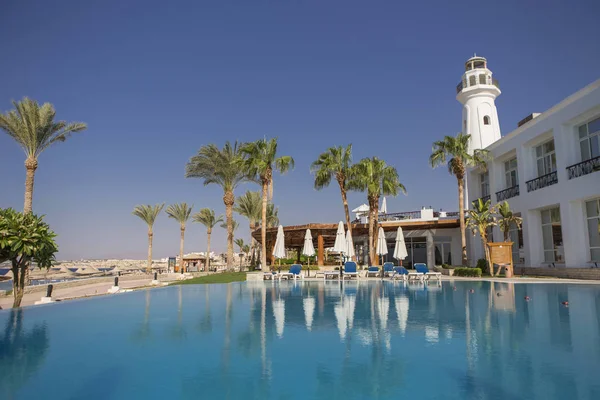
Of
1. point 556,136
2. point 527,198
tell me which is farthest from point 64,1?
point 527,198

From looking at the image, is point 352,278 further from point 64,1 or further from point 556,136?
point 64,1

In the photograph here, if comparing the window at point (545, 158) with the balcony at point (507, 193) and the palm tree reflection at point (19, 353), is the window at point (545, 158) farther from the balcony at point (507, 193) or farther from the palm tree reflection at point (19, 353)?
the palm tree reflection at point (19, 353)

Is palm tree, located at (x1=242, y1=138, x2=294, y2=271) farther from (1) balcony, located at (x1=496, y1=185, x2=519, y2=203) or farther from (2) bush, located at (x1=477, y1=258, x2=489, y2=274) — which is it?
(1) balcony, located at (x1=496, y1=185, x2=519, y2=203)

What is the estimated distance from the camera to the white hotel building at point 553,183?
19.4m

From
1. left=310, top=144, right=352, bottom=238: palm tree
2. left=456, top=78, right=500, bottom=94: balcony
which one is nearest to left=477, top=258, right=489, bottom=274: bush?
left=310, top=144, right=352, bottom=238: palm tree

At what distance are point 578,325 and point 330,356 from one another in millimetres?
5918

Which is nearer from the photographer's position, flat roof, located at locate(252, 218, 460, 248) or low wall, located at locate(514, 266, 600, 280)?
low wall, located at locate(514, 266, 600, 280)

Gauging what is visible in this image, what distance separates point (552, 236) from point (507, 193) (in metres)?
4.56

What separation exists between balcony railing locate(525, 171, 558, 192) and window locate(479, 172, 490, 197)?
6.28 metres

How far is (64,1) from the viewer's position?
1889 centimetres

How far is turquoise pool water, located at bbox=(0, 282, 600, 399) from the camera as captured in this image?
4883 millimetres

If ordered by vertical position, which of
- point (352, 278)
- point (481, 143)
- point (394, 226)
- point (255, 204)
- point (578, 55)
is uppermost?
point (578, 55)

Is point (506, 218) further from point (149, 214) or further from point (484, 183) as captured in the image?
point (149, 214)

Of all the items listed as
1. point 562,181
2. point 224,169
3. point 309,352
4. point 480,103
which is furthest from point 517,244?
point 309,352
